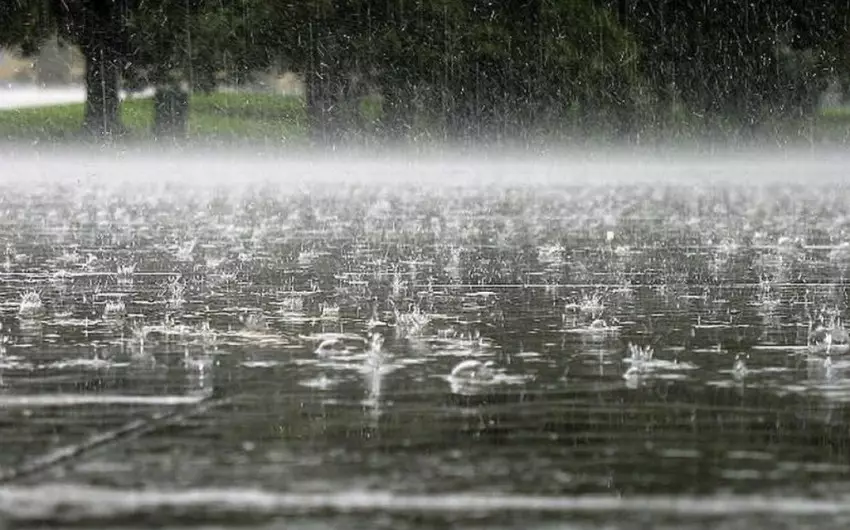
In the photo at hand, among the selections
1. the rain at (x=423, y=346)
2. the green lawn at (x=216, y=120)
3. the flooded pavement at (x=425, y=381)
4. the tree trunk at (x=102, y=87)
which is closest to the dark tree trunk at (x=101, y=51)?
the tree trunk at (x=102, y=87)

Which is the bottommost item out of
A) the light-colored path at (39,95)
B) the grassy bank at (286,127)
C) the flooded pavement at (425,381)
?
the flooded pavement at (425,381)

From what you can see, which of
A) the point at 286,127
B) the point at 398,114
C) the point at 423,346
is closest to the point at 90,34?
the point at 286,127

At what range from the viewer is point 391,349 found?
19.1 feet

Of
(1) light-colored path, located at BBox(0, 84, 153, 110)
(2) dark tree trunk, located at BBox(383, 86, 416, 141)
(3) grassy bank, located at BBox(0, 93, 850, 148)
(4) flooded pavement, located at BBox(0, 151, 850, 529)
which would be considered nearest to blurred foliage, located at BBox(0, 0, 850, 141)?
(2) dark tree trunk, located at BBox(383, 86, 416, 141)

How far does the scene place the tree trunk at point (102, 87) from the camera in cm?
2883

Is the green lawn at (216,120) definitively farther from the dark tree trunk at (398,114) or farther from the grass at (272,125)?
the dark tree trunk at (398,114)

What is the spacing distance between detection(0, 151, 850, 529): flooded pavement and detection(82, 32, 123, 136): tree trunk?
16745mm

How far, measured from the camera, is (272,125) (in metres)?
29.4

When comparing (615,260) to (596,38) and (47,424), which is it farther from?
(596,38)

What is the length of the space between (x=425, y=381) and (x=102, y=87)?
24802 millimetres

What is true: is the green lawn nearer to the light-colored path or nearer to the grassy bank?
the grassy bank

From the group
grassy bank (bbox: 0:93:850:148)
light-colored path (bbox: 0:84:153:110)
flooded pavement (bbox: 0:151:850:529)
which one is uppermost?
light-colored path (bbox: 0:84:153:110)

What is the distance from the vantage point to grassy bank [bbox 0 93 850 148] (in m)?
28.9

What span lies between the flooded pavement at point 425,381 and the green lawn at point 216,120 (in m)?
16.8
